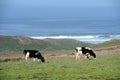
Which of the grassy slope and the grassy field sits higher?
the grassy slope

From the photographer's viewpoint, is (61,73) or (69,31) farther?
(69,31)

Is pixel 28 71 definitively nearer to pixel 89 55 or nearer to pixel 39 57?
pixel 39 57

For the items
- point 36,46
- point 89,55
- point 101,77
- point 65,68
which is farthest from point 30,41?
point 101,77

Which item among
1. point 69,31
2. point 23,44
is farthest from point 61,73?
point 69,31

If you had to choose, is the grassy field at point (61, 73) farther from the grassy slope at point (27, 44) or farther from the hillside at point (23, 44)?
the hillside at point (23, 44)

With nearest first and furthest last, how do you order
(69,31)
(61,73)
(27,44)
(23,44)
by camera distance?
(61,73) → (23,44) → (27,44) → (69,31)

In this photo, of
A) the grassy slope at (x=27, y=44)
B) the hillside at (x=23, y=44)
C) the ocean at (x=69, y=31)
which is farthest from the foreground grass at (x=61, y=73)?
the ocean at (x=69, y=31)

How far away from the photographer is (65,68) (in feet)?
67.3

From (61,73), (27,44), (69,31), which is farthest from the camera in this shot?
(69,31)

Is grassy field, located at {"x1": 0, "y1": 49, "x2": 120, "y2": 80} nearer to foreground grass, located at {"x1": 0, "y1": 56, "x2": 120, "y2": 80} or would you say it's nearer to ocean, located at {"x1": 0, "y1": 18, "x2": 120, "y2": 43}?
foreground grass, located at {"x1": 0, "y1": 56, "x2": 120, "y2": 80}

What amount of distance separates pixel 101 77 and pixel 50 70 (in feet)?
10.2

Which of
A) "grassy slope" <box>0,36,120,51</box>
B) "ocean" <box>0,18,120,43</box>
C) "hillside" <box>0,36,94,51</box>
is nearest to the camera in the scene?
"grassy slope" <box>0,36,120,51</box>

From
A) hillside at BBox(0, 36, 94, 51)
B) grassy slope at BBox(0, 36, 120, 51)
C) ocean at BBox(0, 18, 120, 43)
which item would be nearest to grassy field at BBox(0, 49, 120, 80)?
grassy slope at BBox(0, 36, 120, 51)

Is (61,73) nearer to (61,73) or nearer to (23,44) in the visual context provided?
(61,73)
